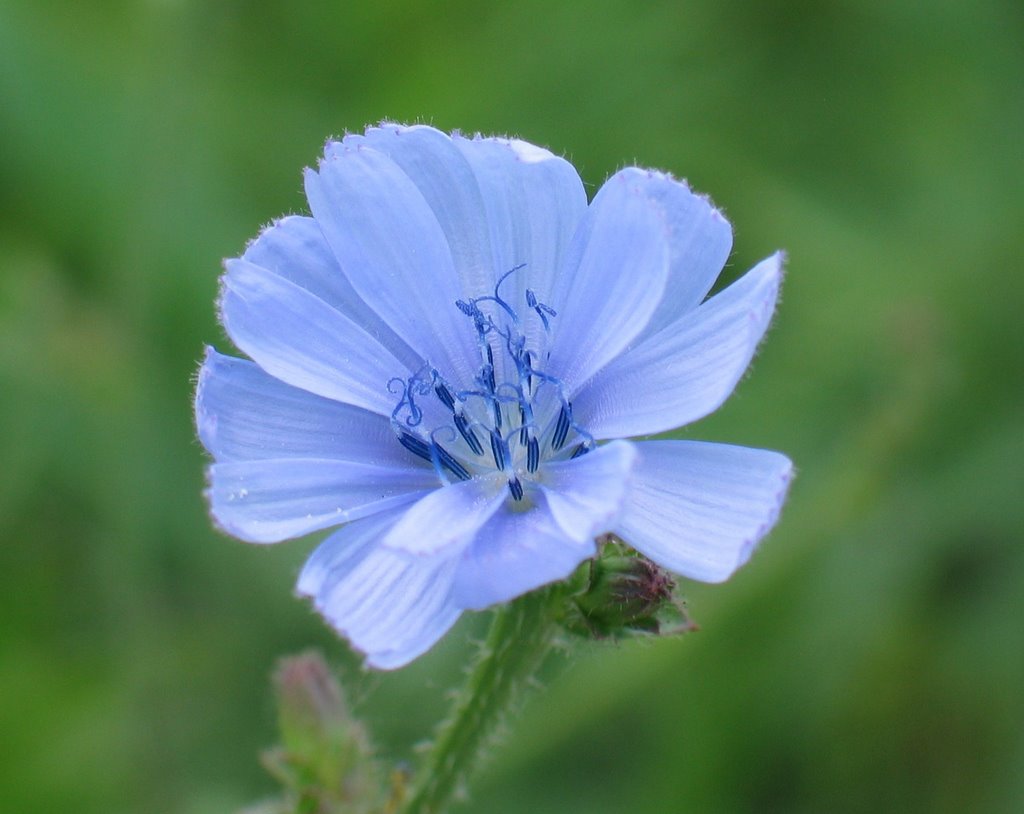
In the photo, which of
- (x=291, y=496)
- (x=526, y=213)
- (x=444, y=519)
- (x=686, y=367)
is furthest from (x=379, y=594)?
(x=526, y=213)

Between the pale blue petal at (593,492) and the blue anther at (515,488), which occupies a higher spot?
the pale blue petal at (593,492)

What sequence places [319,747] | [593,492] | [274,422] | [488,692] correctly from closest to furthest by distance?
[593,492]
[274,422]
[488,692]
[319,747]

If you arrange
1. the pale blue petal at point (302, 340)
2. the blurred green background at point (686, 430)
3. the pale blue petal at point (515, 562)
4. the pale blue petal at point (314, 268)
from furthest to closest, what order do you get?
the blurred green background at point (686, 430) < the pale blue petal at point (314, 268) < the pale blue petal at point (302, 340) < the pale blue petal at point (515, 562)

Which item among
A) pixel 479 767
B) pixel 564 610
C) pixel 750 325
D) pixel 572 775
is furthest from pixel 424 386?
pixel 572 775

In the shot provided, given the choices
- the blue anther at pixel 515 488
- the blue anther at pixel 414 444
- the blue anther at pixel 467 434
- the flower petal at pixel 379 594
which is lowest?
the flower petal at pixel 379 594

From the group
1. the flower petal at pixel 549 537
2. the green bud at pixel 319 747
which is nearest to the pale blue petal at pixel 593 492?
the flower petal at pixel 549 537

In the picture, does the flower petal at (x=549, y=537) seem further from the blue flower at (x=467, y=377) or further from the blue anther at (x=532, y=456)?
the blue anther at (x=532, y=456)

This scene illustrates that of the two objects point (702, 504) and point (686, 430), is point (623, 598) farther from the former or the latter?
point (686, 430)
